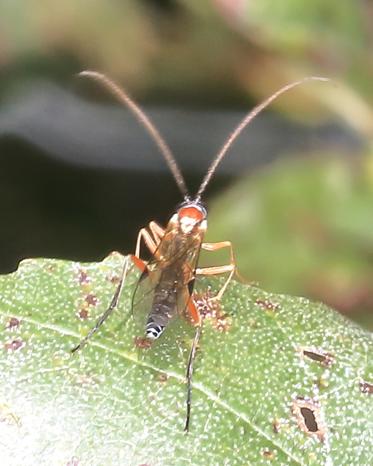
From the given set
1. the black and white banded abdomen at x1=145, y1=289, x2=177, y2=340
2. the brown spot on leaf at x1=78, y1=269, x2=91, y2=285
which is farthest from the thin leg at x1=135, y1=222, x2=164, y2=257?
the brown spot on leaf at x1=78, y1=269, x2=91, y2=285

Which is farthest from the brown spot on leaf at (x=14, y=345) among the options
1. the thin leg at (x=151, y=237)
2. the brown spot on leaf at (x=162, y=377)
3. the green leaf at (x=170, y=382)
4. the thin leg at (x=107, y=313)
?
the thin leg at (x=151, y=237)

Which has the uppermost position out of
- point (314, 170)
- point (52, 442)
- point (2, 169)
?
point (314, 170)

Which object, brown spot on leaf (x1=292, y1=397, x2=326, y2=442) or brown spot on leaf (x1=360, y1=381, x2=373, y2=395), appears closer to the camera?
brown spot on leaf (x1=292, y1=397, x2=326, y2=442)

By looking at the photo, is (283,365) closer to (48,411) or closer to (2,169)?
(48,411)

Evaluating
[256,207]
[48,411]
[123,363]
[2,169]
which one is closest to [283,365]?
[123,363]

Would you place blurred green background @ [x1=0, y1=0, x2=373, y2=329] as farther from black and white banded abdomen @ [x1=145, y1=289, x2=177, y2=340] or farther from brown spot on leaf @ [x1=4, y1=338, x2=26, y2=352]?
brown spot on leaf @ [x1=4, y1=338, x2=26, y2=352]

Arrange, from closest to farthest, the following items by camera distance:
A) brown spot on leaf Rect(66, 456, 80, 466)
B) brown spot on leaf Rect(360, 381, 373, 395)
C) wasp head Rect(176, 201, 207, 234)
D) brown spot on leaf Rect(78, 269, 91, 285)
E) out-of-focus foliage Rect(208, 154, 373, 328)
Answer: brown spot on leaf Rect(66, 456, 80, 466)
brown spot on leaf Rect(360, 381, 373, 395)
brown spot on leaf Rect(78, 269, 91, 285)
wasp head Rect(176, 201, 207, 234)
out-of-focus foliage Rect(208, 154, 373, 328)
